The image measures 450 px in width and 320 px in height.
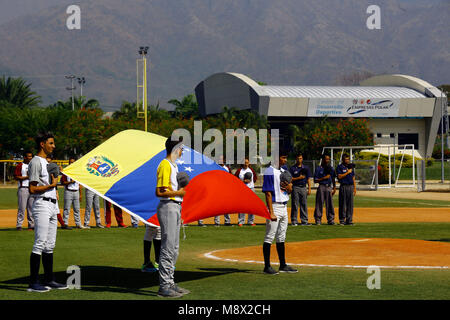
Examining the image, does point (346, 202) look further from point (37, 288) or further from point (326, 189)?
point (37, 288)

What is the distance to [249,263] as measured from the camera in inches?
523

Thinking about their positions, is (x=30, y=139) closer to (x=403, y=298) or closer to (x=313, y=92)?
(x=313, y=92)

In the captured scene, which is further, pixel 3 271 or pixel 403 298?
pixel 3 271

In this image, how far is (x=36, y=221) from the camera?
1017 cm

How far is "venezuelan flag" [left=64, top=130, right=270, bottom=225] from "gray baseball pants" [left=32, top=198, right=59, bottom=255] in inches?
48.8

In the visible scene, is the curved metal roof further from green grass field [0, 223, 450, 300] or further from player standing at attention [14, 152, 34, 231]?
green grass field [0, 223, 450, 300]

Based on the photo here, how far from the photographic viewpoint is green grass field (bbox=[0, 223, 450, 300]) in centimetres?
A: 970

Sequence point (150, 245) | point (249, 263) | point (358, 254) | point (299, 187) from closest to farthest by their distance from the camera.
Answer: point (150, 245), point (249, 263), point (358, 254), point (299, 187)

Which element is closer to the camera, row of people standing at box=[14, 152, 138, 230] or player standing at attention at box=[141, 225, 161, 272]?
player standing at attention at box=[141, 225, 161, 272]

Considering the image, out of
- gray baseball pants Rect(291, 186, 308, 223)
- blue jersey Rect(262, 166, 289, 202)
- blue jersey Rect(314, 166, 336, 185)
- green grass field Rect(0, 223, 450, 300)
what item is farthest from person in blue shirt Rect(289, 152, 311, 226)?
blue jersey Rect(262, 166, 289, 202)

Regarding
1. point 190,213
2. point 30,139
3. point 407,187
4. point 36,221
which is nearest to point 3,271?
point 36,221

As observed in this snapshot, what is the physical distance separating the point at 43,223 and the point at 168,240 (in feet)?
6.55

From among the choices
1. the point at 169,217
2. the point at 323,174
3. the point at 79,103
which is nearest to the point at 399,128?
the point at 79,103
